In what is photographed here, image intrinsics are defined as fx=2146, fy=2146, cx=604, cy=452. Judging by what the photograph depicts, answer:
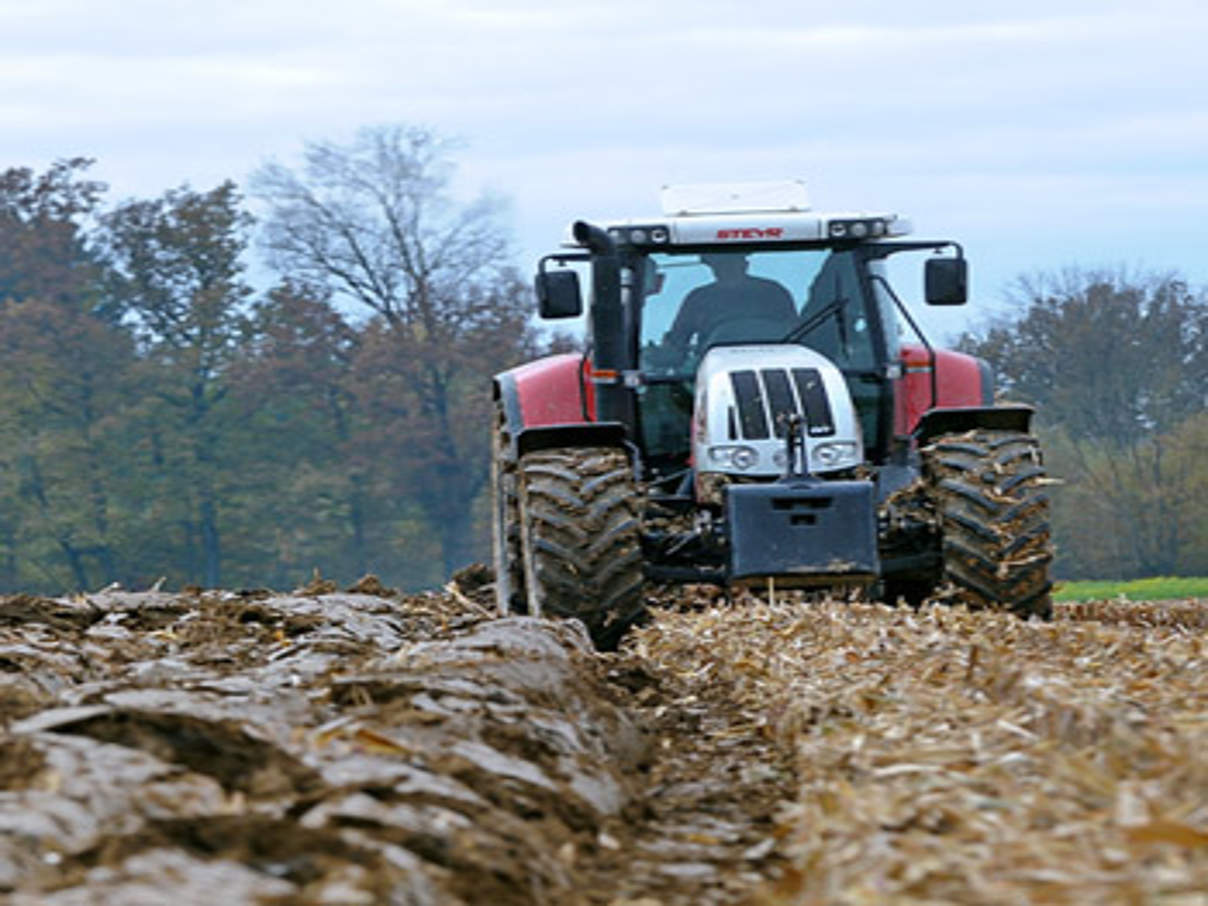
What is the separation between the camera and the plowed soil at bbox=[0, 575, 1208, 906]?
13.6ft

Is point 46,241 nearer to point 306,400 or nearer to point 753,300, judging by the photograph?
point 306,400

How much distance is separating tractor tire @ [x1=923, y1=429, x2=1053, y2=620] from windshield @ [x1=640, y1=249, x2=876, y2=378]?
1684 millimetres

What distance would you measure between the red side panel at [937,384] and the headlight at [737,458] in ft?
5.08

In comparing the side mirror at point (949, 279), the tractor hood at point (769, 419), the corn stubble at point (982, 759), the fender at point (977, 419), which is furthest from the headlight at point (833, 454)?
the corn stubble at point (982, 759)

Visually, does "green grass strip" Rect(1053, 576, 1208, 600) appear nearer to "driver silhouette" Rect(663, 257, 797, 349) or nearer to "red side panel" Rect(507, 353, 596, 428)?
"driver silhouette" Rect(663, 257, 797, 349)

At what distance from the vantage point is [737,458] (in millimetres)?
11453

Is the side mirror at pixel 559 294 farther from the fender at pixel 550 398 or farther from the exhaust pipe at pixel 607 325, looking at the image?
the fender at pixel 550 398

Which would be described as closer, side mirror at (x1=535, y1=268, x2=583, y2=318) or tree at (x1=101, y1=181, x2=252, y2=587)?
side mirror at (x1=535, y1=268, x2=583, y2=318)

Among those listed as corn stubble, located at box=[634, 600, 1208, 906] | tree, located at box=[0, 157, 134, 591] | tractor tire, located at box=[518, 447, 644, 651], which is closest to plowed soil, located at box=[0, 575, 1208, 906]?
corn stubble, located at box=[634, 600, 1208, 906]

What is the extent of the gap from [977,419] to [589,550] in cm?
248

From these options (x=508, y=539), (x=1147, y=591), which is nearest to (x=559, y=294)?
(x=508, y=539)

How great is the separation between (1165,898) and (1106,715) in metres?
2.00

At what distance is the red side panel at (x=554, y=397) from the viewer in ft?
41.8

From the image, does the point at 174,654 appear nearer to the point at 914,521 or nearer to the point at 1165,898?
the point at 914,521
